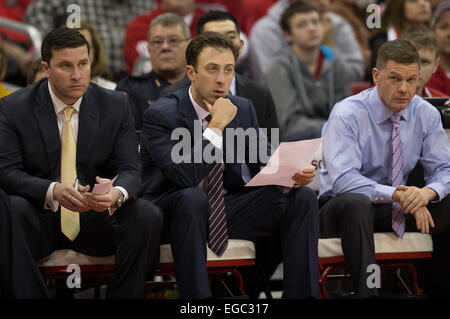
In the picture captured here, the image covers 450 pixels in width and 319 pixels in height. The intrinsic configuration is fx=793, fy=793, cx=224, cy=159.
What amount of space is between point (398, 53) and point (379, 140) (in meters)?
0.45

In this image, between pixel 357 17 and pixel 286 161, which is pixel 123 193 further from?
pixel 357 17

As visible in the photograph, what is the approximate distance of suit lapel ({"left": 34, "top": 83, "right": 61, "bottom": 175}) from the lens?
3629mm

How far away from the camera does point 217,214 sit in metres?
3.64

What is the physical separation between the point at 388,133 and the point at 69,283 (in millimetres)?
1757

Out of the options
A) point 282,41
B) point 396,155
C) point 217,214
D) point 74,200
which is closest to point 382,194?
point 396,155

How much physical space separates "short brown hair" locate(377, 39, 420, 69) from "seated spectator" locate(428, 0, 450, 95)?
1.17 m

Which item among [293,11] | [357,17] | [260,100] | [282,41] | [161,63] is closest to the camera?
[260,100]

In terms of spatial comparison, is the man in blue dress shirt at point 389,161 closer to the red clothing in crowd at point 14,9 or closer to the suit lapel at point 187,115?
the suit lapel at point 187,115

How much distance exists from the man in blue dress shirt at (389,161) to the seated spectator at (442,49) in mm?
1082

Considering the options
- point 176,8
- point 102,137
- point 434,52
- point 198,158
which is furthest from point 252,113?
point 176,8

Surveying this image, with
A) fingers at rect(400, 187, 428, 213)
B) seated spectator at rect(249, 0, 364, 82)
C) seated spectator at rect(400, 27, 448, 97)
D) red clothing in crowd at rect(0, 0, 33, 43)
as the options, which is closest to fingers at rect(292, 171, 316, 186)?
fingers at rect(400, 187, 428, 213)

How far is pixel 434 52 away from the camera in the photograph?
4.73m

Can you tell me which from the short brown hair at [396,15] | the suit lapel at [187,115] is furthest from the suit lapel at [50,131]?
the short brown hair at [396,15]

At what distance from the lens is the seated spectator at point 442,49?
514 centimetres
